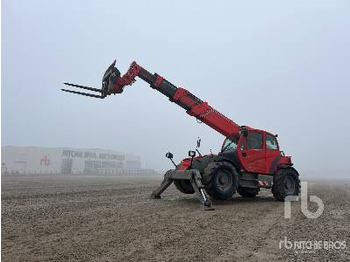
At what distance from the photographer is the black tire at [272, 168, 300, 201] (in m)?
13.1

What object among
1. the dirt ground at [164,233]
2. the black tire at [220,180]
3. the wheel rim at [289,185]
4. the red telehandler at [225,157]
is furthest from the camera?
the wheel rim at [289,185]

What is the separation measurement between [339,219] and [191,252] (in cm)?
500

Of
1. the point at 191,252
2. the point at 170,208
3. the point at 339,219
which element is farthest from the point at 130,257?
the point at 339,219

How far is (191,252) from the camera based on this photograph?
5.82 m

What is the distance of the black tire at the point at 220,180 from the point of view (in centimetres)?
1155

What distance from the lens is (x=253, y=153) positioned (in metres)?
13.0

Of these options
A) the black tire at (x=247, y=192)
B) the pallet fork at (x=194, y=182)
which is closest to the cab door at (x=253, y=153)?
the black tire at (x=247, y=192)

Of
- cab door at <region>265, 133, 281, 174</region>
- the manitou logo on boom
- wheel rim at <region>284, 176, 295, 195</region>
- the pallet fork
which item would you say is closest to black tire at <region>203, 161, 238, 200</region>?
the pallet fork

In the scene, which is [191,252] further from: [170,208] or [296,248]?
[170,208]

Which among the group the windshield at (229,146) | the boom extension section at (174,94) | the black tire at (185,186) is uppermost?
the boom extension section at (174,94)

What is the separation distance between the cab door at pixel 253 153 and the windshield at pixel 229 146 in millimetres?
328

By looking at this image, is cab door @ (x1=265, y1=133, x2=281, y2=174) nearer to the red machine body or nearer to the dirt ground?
the red machine body

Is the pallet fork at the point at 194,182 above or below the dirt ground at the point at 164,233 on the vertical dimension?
above

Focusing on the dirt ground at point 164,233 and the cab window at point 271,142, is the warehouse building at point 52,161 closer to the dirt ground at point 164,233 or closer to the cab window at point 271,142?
the cab window at point 271,142
